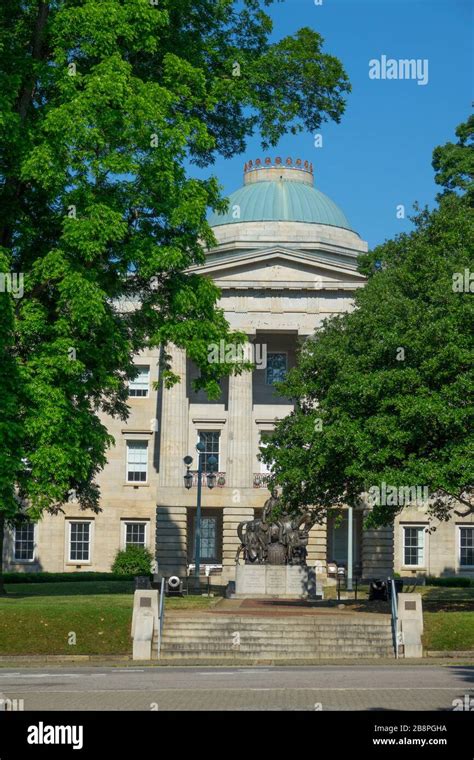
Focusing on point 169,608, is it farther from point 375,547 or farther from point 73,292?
point 375,547

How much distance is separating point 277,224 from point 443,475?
50.4 m

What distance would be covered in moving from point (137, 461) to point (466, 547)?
18357 millimetres

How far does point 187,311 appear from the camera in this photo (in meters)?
32.3

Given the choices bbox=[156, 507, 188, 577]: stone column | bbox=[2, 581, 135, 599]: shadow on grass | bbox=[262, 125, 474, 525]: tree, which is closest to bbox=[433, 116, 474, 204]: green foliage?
bbox=[262, 125, 474, 525]: tree

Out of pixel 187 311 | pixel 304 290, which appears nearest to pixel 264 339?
pixel 304 290

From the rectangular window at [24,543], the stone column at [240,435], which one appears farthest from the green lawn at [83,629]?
the rectangular window at [24,543]

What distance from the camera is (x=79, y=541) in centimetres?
7206

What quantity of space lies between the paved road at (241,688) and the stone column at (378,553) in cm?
4407

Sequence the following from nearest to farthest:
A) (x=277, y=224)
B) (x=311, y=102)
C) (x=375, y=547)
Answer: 1. (x=311, y=102)
2. (x=375, y=547)
3. (x=277, y=224)

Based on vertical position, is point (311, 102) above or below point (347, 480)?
above

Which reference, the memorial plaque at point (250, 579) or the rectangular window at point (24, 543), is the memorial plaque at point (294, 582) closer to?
the memorial plaque at point (250, 579)

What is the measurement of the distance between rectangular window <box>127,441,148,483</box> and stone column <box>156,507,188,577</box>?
4.50m

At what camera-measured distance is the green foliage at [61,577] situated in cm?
5977

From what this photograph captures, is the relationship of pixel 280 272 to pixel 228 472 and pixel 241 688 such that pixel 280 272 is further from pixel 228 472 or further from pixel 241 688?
pixel 241 688
